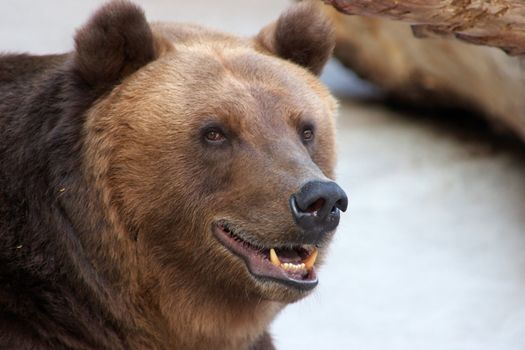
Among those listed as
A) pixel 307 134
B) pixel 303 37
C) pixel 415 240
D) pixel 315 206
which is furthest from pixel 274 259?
pixel 415 240

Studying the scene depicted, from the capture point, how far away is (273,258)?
526 cm

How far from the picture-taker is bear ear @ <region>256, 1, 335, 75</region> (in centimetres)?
584

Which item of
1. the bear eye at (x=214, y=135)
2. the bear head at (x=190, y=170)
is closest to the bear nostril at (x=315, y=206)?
the bear head at (x=190, y=170)

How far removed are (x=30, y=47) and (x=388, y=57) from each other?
3.64 metres

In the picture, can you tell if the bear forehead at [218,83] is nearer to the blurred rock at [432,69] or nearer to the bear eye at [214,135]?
the bear eye at [214,135]

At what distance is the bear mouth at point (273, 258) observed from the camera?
521cm

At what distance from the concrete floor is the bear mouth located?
→ 85.1 inches

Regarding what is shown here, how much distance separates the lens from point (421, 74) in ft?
33.9

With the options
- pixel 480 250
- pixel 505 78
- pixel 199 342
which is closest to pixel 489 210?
pixel 480 250

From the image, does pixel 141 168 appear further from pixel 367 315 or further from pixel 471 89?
pixel 471 89

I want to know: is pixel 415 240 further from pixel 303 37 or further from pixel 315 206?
pixel 315 206

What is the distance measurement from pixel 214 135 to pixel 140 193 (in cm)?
44

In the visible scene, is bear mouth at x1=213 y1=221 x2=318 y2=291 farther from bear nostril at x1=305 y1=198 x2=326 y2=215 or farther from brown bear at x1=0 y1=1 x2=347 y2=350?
bear nostril at x1=305 y1=198 x2=326 y2=215

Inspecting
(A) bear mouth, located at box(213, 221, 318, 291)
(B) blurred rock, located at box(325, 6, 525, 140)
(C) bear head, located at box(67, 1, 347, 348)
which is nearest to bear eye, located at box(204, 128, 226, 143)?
(C) bear head, located at box(67, 1, 347, 348)
